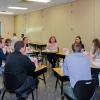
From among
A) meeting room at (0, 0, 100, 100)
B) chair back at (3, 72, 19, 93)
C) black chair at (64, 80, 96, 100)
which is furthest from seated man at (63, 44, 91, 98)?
chair back at (3, 72, 19, 93)

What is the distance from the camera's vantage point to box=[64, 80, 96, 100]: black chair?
3318mm

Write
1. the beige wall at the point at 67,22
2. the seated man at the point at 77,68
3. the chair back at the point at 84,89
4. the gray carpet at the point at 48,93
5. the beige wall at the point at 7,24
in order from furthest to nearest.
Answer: the beige wall at the point at 7,24 → the beige wall at the point at 67,22 → the gray carpet at the point at 48,93 → the seated man at the point at 77,68 → the chair back at the point at 84,89

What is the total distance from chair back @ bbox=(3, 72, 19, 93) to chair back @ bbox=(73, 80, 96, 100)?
3.38 ft

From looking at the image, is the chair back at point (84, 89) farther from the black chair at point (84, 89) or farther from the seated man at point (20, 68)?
the seated man at point (20, 68)

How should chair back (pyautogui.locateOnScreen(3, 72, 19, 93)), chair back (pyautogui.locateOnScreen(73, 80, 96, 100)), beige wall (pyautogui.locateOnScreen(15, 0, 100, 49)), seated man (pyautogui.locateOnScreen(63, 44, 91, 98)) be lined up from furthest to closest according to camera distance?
beige wall (pyautogui.locateOnScreen(15, 0, 100, 49))
chair back (pyautogui.locateOnScreen(3, 72, 19, 93))
seated man (pyautogui.locateOnScreen(63, 44, 91, 98))
chair back (pyautogui.locateOnScreen(73, 80, 96, 100))

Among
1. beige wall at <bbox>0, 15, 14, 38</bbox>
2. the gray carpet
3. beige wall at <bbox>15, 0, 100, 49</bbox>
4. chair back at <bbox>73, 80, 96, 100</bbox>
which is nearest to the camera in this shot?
chair back at <bbox>73, 80, 96, 100</bbox>

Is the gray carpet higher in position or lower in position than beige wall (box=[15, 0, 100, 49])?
lower

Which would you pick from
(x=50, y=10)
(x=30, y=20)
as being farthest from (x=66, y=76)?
(x=30, y=20)

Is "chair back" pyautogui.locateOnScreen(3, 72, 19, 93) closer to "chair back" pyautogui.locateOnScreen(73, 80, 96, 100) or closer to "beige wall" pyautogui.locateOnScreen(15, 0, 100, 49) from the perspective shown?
"chair back" pyautogui.locateOnScreen(73, 80, 96, 100)

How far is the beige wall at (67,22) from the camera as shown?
9000mm

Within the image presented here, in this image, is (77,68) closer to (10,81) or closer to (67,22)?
(10,81)

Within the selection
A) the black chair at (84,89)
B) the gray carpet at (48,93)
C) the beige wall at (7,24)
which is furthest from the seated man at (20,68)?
the beige wall at (7,24)

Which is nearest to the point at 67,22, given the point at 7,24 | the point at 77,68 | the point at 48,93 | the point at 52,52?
the point at 52,52

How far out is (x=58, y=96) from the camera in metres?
5.22
